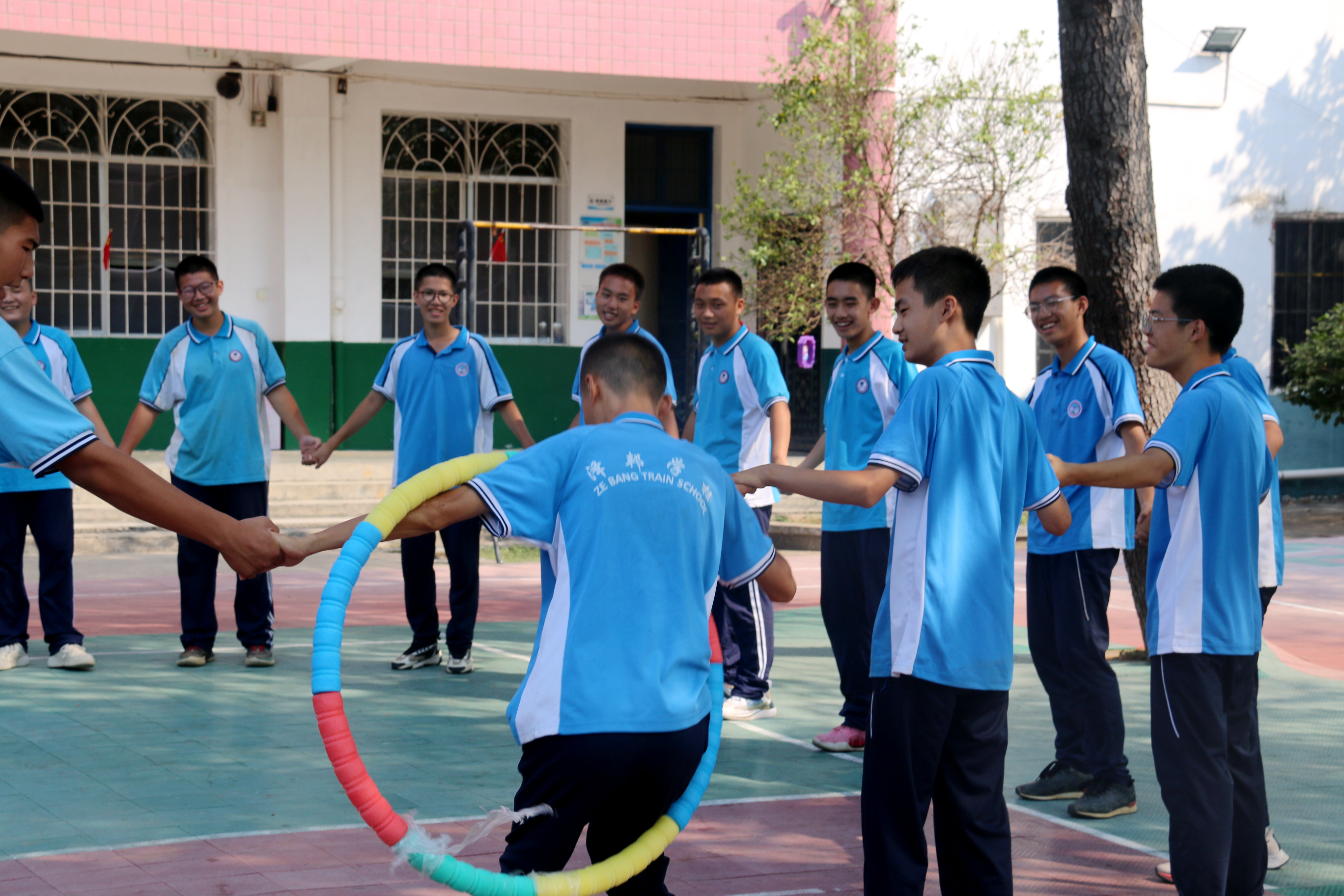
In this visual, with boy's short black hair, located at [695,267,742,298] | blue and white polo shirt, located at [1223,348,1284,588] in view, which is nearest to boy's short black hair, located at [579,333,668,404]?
blue and white polo shirt, located at [1223,348,1284,588]

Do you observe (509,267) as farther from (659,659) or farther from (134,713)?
(659,659)

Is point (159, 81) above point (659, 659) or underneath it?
above

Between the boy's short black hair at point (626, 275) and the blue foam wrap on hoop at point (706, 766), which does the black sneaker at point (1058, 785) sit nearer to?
the blue foam wrap on hoop at point (706, 766)

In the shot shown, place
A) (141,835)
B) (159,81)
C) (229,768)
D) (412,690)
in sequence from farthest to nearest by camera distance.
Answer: (159,81) → (412,690) → (229,768) → (141,835)

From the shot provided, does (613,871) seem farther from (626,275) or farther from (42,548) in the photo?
(42,548)

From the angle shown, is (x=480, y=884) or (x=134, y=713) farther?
(x=134, y=713)

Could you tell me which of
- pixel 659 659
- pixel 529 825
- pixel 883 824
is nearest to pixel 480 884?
pixel 529 825

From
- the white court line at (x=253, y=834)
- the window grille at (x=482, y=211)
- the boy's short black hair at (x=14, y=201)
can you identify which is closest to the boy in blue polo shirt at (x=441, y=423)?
the white court line at (x=253, y=834)

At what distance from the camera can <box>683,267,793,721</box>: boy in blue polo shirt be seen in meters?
7.25

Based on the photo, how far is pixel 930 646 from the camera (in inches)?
154

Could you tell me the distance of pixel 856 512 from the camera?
647 cm

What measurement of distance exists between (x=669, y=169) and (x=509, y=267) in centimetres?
256

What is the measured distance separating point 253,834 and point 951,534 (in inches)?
111

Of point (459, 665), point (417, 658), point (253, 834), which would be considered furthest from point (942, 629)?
point (417, 658)
